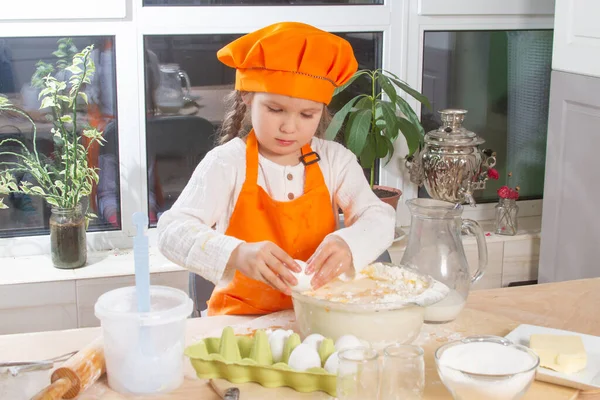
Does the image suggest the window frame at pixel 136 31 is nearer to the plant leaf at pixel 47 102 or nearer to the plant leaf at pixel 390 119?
the plant leaf at pixel 47 102

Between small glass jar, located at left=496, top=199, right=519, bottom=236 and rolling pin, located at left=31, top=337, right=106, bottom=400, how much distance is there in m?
1.94

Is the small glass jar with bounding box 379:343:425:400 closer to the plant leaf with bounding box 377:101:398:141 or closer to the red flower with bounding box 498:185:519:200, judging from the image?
the plant leaf with bounding box 377:101:398:141

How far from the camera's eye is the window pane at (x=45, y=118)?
2557mm

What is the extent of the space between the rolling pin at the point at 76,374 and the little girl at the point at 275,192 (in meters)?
0.29

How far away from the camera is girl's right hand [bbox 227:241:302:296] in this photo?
140 centimetres

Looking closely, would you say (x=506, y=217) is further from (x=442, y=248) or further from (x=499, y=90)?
(x=442, y=248)

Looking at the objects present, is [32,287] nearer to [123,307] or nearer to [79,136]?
[79,136]

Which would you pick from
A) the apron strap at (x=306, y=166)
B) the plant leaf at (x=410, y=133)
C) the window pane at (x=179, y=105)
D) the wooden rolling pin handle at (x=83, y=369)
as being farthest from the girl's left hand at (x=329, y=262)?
the window pane at (x=179, y=105)

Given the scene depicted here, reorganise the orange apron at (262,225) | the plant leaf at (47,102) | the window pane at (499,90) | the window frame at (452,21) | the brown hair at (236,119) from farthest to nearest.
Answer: the window pane at (499,90) → the window frame at (452,21) → the plant leaf at (47,102) → the brown hair at (236,119) → the orange apron at (262,225)

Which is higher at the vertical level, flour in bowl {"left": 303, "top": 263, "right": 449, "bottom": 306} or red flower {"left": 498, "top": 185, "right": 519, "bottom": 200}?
flour in bowl {"left": 303, "top": 263, "right": 449, "bottom": 306}

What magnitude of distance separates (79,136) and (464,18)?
1.36 m

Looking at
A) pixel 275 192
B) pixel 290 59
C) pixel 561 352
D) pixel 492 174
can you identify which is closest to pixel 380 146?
pixel 492 174

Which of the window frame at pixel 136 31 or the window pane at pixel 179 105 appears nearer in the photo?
the window frame at pixel 136 31

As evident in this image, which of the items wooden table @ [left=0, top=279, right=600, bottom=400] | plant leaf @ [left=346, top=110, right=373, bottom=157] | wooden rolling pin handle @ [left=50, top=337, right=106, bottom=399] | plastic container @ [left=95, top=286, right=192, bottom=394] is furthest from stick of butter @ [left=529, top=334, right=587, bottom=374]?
plant leaf @ [left=346, top=110, right=373, bottom=157]
